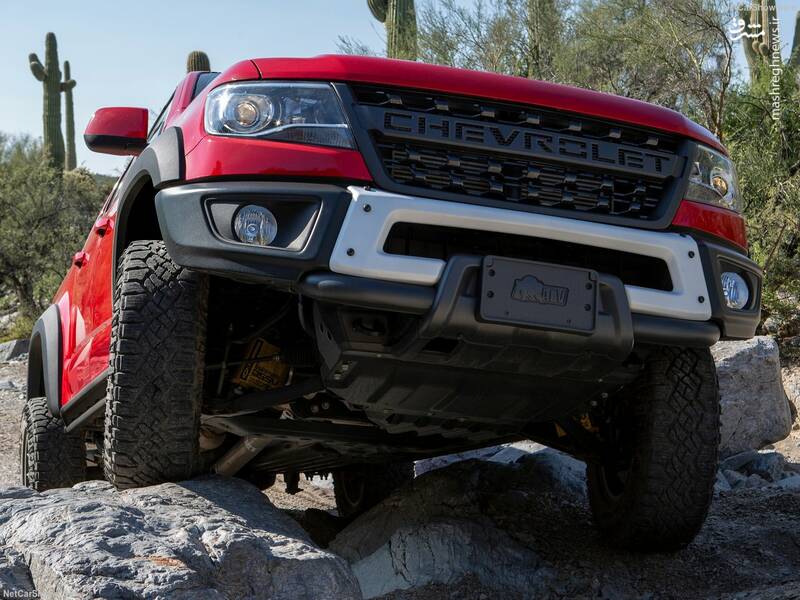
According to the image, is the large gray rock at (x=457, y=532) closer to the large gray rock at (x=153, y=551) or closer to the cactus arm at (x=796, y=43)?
the large gray rock at (x=153, y=551)

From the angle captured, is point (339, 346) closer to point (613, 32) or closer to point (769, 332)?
point (769, 332)

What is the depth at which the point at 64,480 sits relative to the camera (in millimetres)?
4727

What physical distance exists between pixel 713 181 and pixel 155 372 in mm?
1956

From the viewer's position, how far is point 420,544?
12.5 feet

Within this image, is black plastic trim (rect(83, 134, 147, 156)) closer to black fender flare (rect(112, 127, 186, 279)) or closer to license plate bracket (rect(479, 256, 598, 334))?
black fender flare (rect(112, 127, 186, 279))

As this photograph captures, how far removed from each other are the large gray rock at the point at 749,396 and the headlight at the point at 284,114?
498cm

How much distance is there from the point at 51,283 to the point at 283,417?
610 inches

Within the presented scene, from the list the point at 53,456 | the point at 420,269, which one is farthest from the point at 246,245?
the point at 53,456

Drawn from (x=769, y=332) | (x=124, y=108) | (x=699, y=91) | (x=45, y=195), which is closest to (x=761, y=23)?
(x=699, y=91)

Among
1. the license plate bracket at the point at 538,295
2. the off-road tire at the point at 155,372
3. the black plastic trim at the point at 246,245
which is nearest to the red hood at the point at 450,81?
the black plastic trim at the point at 246,245

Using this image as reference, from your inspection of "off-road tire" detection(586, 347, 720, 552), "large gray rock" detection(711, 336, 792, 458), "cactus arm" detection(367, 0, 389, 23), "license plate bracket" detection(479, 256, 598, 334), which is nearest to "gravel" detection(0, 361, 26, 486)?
"off-road tire" detection(586, 347, 720, 552)

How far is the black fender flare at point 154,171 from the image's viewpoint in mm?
3053

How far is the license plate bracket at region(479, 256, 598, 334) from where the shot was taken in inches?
107

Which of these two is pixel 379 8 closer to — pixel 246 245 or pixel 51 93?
pixel 51 93
